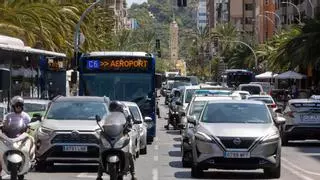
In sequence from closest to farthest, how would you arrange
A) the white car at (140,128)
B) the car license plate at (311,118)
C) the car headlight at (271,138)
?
the car headlight at (271,138), the white car at (140,128), the car license plate at (311,118)

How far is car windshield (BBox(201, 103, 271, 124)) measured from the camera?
65.6 ft

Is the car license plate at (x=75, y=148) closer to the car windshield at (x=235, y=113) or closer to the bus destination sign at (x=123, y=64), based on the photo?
the car windshield at (x=235, y=113)

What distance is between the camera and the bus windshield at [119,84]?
31531mm

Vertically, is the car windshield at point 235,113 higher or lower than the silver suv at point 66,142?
higher

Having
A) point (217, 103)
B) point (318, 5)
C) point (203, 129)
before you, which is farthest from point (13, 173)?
point (318, 5)

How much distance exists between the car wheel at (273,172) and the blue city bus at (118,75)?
1243 centimetres

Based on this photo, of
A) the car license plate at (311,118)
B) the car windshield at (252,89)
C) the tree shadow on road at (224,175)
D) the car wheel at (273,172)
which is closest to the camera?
the car wheel at (273,172)

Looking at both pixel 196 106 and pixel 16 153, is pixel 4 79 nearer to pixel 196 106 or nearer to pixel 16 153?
pixel 16 153

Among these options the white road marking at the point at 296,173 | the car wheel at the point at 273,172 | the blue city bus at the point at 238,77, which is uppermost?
the car wheel at the point at 273,172

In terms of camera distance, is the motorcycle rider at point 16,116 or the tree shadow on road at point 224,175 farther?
the tree shadow on road at point 224,175

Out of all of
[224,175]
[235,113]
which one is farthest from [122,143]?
[224,175]

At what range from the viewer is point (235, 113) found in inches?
796

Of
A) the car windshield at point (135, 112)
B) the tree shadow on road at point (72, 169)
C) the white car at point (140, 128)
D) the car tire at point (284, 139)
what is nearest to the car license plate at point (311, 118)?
the car tire at point (284, 139)

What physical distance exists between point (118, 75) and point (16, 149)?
15.8m
